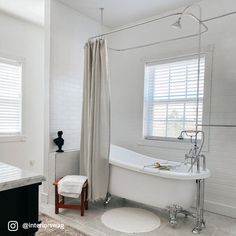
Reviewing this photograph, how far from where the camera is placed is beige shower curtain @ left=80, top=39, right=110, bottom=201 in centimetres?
283

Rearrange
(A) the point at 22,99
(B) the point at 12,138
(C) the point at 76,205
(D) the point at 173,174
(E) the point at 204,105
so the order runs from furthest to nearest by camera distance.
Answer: (A) the point at 22,99 < (B) the point at 12,138 < (E) the point at 204,105 < (C) the point at 76,205 < (D) the point at 173,174

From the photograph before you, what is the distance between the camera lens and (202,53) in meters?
2.96

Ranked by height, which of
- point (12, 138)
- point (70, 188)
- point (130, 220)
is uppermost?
point (12, 138)

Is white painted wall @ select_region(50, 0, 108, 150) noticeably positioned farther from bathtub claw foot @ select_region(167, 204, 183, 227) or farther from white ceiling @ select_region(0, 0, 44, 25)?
bathtub claw foot @ select_region(167, 204, 183, 227)

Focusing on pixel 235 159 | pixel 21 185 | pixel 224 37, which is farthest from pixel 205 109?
pixel 21 185

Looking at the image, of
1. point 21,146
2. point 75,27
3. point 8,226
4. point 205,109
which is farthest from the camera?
point 21,146

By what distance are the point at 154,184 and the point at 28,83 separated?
9.12 ft

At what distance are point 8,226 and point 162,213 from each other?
2217mm

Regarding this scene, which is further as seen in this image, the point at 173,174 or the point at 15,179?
the point at 173,174

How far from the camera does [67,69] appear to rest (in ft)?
10.8

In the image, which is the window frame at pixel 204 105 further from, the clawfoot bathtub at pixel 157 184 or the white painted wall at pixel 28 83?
the white painted wall at pixel 28 83

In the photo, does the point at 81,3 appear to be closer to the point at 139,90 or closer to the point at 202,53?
the point at 139,90

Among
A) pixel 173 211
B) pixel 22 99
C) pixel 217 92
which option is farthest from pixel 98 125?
pixel 22 99

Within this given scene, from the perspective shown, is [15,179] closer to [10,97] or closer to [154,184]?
[154,184]
